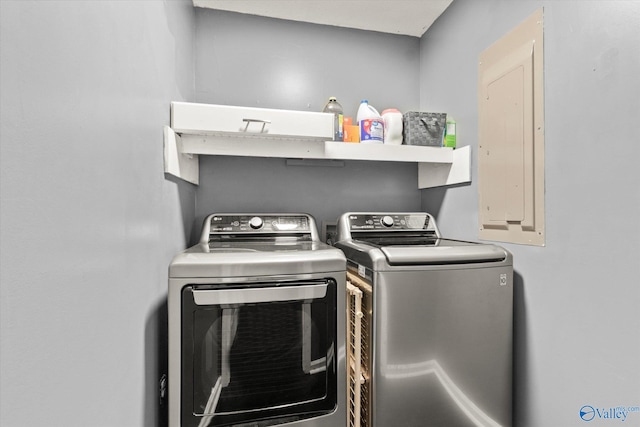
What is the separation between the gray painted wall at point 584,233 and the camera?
876 millimetres

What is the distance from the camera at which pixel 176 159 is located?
124 centimetres

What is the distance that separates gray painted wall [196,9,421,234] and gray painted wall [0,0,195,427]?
0.79m

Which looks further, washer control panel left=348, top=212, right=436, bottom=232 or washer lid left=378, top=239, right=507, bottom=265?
washer control panel left=348, top=212, right=436, bottom=232

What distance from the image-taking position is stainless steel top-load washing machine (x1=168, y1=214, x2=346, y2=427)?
38.1 inches

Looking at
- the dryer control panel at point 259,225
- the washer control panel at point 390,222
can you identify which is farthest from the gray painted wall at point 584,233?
the dryer control panel at point 259,225

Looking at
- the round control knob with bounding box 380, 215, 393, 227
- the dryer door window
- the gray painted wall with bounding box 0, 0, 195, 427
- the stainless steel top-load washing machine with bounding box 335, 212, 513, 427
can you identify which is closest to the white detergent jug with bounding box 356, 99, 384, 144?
the round control knob with bounding box 380, 215, 393, 227

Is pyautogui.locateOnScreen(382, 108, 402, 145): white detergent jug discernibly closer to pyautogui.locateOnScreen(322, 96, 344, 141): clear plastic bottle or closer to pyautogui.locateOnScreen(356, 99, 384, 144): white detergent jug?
pyautogui.locateOnScreen(356, 99, 384, 144): white detergent jug

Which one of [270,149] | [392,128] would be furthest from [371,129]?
[270,149]

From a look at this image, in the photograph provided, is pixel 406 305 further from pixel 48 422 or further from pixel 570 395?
pixel 48 422

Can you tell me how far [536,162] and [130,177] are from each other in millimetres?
1418

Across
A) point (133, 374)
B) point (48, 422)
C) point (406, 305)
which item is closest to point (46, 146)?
point (48, 422)

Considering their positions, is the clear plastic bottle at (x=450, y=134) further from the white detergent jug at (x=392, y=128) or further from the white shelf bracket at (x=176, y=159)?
the white shelf bracket at (x=176, y=159)

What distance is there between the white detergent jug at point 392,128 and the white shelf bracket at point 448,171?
0.31 m

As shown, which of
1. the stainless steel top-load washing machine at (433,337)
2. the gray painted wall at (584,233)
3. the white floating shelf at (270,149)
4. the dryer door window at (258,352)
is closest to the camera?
the gray painted wall at (584,233)
